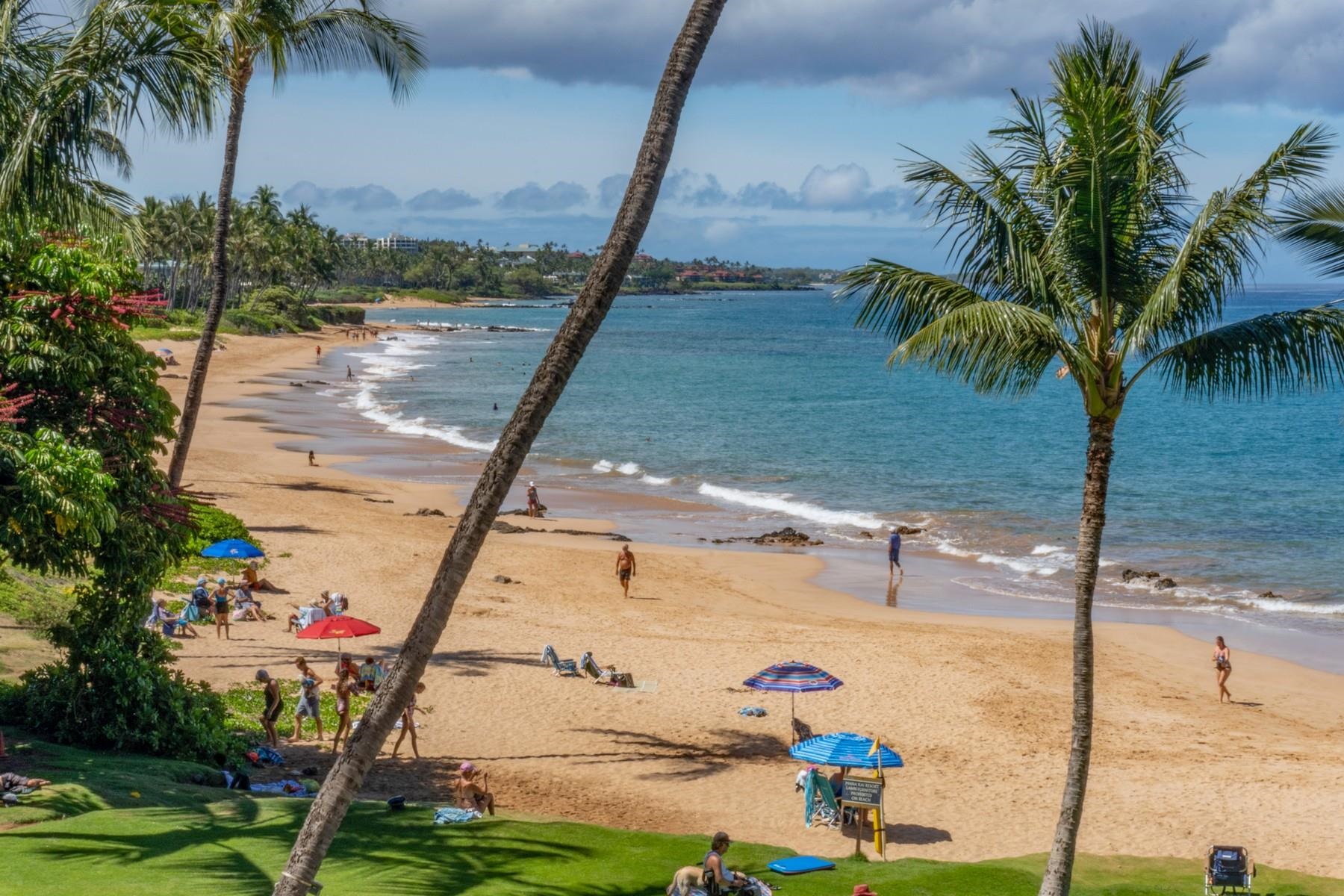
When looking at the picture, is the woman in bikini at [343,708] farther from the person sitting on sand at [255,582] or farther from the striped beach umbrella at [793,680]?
the person sitting on sand at [255,582]

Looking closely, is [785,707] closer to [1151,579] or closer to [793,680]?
[793,680]

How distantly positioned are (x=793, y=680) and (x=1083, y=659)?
7690mm

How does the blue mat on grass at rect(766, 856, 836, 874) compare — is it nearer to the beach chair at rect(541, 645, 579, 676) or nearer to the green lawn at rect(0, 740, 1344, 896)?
the green lawn at rect(0, 740, 1344, 896)

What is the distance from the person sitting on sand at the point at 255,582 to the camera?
23812mm

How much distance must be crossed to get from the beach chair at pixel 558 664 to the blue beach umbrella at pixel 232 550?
6050 millimetres

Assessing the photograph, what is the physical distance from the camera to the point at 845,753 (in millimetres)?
14406

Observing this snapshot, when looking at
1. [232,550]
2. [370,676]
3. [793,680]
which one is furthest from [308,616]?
[793,680]

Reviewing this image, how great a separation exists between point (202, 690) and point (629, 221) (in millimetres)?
11018

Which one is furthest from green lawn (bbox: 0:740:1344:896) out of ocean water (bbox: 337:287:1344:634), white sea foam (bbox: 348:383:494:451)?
white sea foam (bbox: 348:383:494:451)

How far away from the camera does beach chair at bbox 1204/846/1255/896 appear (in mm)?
11828

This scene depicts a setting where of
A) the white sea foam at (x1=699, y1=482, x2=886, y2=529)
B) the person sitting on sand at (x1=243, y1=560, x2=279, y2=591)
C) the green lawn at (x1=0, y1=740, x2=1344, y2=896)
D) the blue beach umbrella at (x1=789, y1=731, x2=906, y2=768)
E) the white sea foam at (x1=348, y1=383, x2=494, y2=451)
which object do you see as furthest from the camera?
the white sea foam at (x1=348, y1=383, x2=494, y2=451)

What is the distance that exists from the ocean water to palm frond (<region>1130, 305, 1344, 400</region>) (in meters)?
2.45

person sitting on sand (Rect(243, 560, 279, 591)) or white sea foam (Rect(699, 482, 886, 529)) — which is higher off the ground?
white sea foam (Rect(699, 482, 886, 529))

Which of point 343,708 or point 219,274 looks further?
point 219,274
